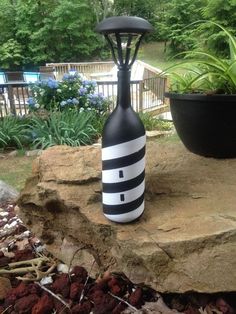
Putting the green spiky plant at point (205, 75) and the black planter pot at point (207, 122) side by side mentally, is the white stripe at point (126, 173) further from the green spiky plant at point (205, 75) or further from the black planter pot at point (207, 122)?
the green spiky plant at point (205, 75)

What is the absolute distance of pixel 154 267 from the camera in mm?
1171

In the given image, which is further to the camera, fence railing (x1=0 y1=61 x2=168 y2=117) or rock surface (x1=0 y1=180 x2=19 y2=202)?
fence railing (x1=0 y1=61 x2=168 y2=117)

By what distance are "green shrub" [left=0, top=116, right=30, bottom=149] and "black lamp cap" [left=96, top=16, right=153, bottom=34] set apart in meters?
4.88

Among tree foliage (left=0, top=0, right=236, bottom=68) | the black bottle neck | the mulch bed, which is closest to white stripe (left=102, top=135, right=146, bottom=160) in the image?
the black bottle neck

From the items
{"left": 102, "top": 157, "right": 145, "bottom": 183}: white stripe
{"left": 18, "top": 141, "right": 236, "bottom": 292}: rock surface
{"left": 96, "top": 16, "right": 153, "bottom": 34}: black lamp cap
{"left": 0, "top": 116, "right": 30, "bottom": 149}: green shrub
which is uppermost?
{"left": 96, "top": 16, "right": 153, "bottom": 34}: black lamp cap

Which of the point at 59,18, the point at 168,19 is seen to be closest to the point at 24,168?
the point at 168,19

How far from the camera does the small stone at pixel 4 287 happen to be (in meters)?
1.36

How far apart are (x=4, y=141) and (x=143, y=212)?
15.7 feet

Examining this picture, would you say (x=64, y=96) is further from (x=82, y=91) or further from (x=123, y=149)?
(x=123, y=149)

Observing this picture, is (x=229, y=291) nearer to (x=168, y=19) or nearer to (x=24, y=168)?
(x=24, y=168)

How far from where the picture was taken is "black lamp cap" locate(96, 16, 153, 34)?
1.12 meters

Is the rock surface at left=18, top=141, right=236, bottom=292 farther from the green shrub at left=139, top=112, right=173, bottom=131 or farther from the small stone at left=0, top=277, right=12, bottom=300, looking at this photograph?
the green shrub at left=139, top=112, right=173, bottom=131

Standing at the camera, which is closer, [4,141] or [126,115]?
[126,115]

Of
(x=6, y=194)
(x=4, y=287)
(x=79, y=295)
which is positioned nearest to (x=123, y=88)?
(x=79, y=295)
